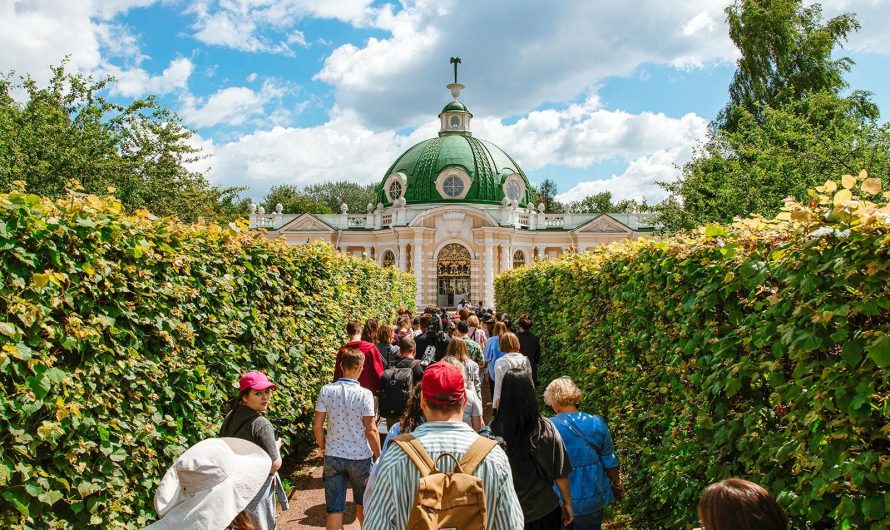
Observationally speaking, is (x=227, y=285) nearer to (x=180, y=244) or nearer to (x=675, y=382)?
(x=180, y=244)

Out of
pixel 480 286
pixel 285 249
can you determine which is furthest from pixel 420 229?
pixel 285 249

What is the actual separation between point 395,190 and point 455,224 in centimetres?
920

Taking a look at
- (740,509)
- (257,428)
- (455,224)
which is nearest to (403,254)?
(455,224)

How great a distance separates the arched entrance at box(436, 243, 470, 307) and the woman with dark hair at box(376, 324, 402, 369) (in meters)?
34.9

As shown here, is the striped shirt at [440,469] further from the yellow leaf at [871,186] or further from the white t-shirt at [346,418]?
the white t-shirt at [346,418]

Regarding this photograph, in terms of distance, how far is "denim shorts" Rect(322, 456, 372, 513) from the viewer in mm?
5891

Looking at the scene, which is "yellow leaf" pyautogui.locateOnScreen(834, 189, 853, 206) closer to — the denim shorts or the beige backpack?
the beige backpack

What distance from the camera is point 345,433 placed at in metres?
5.84

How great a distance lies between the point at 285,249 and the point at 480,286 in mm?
34963

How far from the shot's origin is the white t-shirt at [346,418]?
19.1 ft

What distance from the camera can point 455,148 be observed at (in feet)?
163

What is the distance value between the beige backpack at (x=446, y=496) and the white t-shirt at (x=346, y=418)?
287 centimetres

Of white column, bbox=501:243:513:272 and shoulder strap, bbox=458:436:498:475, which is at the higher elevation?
white column, bbox=501:243:513:272

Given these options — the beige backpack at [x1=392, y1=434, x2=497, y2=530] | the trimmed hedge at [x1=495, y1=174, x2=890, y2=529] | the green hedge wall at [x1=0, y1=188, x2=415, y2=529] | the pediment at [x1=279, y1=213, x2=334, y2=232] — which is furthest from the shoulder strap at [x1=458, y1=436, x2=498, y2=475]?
the pediment at [x1=279, y1=213, x2=334, y2=232]
